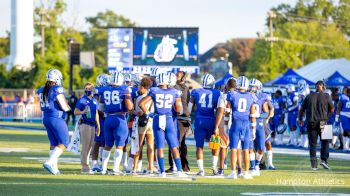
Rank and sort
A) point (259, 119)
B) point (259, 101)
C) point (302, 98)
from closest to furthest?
point (259, 101) → point (259, 119) → point (302, 98)

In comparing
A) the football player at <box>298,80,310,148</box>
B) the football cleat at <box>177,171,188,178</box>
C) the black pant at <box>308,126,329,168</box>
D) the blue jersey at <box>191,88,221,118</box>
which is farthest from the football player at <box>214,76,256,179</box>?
the football player at <box>298,80,310,148</box>

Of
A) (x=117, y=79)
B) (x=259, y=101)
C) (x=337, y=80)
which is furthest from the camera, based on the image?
(x=337, y=80)

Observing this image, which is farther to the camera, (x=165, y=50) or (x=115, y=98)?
(x=165, y=50)

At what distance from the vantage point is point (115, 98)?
62.4 ft

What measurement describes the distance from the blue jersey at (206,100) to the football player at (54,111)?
2.61m

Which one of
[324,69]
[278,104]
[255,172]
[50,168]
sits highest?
[324,69]

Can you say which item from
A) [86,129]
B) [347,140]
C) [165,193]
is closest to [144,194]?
[165,193]

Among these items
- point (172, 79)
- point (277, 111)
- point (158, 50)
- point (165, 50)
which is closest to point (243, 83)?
point (172, 79)

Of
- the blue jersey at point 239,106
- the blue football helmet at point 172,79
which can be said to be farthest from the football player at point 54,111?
the blue jersey at point 239,106

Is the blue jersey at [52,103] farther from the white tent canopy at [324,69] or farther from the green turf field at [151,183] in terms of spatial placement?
the white tent canopy at [324,69]

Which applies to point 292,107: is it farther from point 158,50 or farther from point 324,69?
point 324,69

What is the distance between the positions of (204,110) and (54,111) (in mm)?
3003

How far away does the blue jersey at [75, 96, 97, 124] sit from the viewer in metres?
19.7

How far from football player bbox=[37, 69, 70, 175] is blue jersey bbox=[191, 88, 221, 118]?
8.57 feet
